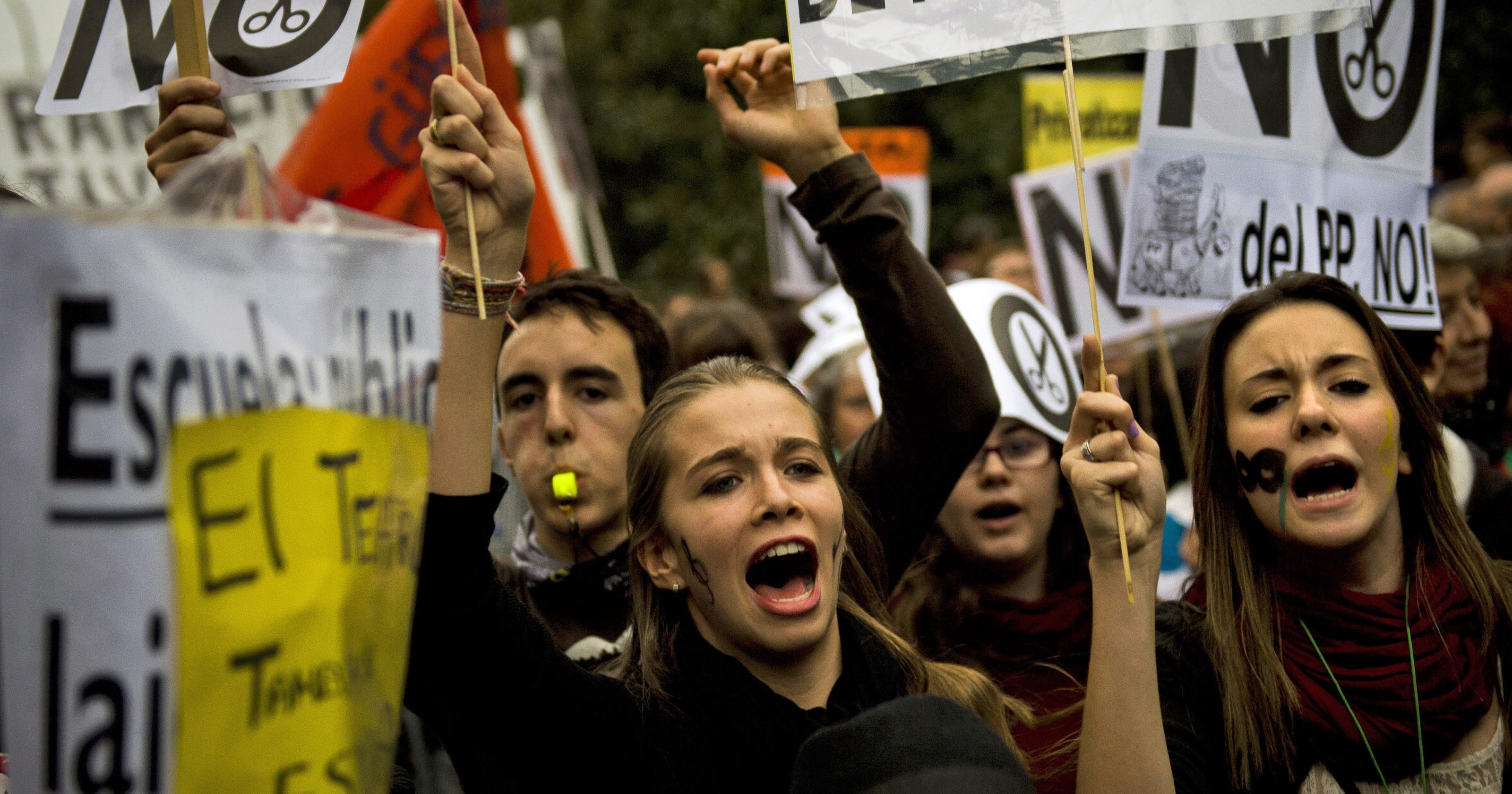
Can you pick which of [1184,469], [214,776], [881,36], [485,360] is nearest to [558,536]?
[485,360]

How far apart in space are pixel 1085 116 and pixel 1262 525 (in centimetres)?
507

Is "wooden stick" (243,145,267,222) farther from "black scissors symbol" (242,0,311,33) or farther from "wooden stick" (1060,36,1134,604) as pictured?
"wooden stick" (1060,36,1134,604)

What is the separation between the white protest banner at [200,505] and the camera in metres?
1.28

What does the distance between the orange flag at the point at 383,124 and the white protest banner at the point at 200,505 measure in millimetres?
2798

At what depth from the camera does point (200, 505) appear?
4.51 ft

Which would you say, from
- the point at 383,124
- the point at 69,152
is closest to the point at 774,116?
the point at 383,124

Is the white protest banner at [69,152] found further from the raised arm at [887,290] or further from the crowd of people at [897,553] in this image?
the raised arm at [887,290]

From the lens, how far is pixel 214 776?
4.54ft

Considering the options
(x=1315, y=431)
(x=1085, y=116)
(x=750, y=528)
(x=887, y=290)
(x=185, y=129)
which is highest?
(x=1085, y=116)

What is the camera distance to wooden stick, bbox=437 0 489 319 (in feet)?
6.31

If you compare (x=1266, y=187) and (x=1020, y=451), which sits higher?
(x=1266, y=187)

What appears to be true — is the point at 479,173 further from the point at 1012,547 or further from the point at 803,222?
the point at 803,222

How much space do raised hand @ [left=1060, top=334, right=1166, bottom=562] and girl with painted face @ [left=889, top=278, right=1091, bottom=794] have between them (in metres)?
0.83

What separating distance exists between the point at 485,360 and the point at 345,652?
558mm
